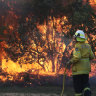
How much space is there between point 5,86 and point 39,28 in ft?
7.79

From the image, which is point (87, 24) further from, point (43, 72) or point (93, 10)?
A: point (43, 72)

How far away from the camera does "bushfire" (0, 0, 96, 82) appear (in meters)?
8.52

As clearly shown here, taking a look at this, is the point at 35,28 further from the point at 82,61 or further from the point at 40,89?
the point at 82,61

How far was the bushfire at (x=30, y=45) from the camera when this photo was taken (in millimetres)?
8523

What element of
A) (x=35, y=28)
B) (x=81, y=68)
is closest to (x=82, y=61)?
(x=81, y=68)

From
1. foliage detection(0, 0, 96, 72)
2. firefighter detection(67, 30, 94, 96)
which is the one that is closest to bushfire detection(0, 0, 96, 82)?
foliage detection(0, 0, 96, 72)

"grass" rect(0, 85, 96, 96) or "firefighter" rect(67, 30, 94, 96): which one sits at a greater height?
"firefighter" rect(67, 30, 94, 96)

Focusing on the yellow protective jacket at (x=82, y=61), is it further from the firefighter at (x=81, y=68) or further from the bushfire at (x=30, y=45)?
the bushfire at (x=30, y=45)

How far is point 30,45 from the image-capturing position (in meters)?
8.60

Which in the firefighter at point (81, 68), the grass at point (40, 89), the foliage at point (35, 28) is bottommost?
the grass at point (40, 89)

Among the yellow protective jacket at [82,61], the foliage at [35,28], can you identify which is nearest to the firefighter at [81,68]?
the yellow protective jacket at [82,61]

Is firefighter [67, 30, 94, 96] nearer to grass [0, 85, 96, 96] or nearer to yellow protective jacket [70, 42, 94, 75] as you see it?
yellow protective jacket [70, 42, 94, 75]

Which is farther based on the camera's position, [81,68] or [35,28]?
[35,28]

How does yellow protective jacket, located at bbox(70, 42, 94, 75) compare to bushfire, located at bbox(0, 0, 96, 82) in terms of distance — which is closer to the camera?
yellow protective jacket, located at bbox(70, 42, 94, 75)
